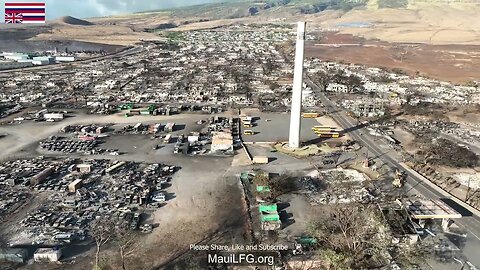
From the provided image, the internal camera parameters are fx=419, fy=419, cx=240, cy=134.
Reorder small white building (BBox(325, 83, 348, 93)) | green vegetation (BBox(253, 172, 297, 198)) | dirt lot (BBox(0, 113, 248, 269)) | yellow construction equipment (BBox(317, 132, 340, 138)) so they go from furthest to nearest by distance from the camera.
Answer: small white building (BBox(325, 83, 348, 93)), yellow construction equipment (BBox(317, 132, 340, 138)), green vegetation (BBox(253, 172, 297, 198)), dirt lot (BBox(0, 113, 248, 269))

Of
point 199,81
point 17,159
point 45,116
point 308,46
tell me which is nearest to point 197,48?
point 308,46

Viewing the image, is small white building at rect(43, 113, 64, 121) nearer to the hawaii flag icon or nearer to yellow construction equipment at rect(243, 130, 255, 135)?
the hawaii flag icon

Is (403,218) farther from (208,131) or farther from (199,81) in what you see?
(199,81)

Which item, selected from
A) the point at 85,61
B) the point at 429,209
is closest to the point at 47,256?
the point at 429,209

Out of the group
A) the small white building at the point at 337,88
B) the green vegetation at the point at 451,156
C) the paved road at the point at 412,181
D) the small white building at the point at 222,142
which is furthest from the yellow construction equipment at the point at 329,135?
Result: the small white building at the point at 337,88

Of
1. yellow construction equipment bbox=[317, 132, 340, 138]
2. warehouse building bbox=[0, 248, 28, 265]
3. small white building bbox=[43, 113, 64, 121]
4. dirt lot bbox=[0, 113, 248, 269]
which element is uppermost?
small white building bbox=[43, 113, 64, 121]

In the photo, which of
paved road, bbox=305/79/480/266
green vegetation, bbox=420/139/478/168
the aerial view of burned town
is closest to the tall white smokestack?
the aerial view of burned town
